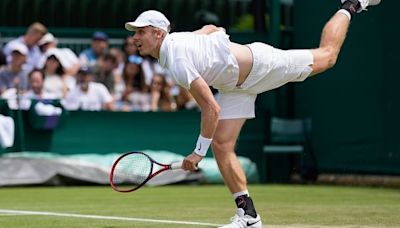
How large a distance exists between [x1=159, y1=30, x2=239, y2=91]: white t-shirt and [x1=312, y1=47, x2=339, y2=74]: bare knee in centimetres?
81

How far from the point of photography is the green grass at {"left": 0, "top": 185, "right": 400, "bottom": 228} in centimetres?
896

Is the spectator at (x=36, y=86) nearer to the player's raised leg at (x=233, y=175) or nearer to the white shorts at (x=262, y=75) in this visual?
the white shorts at (x=262, y=75)

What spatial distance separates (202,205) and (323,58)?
9.39 feet

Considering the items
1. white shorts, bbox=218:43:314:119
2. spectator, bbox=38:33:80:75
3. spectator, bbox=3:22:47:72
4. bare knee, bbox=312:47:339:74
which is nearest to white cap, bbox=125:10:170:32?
white shorts, bbox=218:43:314:119

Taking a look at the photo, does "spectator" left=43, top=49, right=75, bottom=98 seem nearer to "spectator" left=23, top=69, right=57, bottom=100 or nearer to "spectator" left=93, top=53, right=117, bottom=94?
"spectator" left=23, top=69, right=57, bottom=100

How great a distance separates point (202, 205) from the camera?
11.1m

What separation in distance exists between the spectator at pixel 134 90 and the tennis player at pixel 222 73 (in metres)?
7.95

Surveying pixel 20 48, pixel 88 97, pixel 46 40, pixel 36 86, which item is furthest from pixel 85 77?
pixel 20 48

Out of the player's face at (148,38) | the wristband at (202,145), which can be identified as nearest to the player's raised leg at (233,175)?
the wristband at (202,145)

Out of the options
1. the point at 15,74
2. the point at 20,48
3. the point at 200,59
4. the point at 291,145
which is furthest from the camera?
the point at 291,145

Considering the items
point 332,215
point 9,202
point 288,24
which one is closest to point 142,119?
point 288,24

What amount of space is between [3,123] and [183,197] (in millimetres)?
3628

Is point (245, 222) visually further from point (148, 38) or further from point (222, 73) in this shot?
point (148, 38)

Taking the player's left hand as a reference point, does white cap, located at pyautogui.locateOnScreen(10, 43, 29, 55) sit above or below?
above
